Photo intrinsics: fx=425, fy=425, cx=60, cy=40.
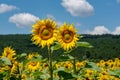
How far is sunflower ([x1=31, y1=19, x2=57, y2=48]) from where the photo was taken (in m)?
6.48

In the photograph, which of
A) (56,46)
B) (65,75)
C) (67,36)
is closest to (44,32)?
(56,46)

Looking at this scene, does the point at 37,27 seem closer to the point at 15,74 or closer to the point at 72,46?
the point at 72,46

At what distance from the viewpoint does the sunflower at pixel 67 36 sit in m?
6.72

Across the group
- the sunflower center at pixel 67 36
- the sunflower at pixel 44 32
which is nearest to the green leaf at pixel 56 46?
the sunflower at pixel 44 32

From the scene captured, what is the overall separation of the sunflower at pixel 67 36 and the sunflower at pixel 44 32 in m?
0.21

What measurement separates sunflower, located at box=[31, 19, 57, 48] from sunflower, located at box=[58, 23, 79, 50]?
21cm

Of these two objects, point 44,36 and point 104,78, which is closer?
point 44,36

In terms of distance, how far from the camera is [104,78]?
12172mm

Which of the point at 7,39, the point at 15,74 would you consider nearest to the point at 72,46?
the point at 15,74

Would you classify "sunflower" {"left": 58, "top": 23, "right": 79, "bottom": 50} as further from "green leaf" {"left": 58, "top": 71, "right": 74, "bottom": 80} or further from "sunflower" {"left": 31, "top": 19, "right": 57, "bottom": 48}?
"green leaf" {"left": 58, "top": 71, "right": 74, "bottom": 80}

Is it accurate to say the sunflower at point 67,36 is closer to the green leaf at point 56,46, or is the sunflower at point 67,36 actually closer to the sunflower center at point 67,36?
the sunflower center at point 67,36

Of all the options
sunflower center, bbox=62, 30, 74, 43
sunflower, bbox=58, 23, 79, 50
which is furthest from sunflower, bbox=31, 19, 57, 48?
sunflower center, bbox=62, 30, 74, 43

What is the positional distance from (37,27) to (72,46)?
2.08 feet

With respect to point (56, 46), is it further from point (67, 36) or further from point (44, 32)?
point (67, 36)
